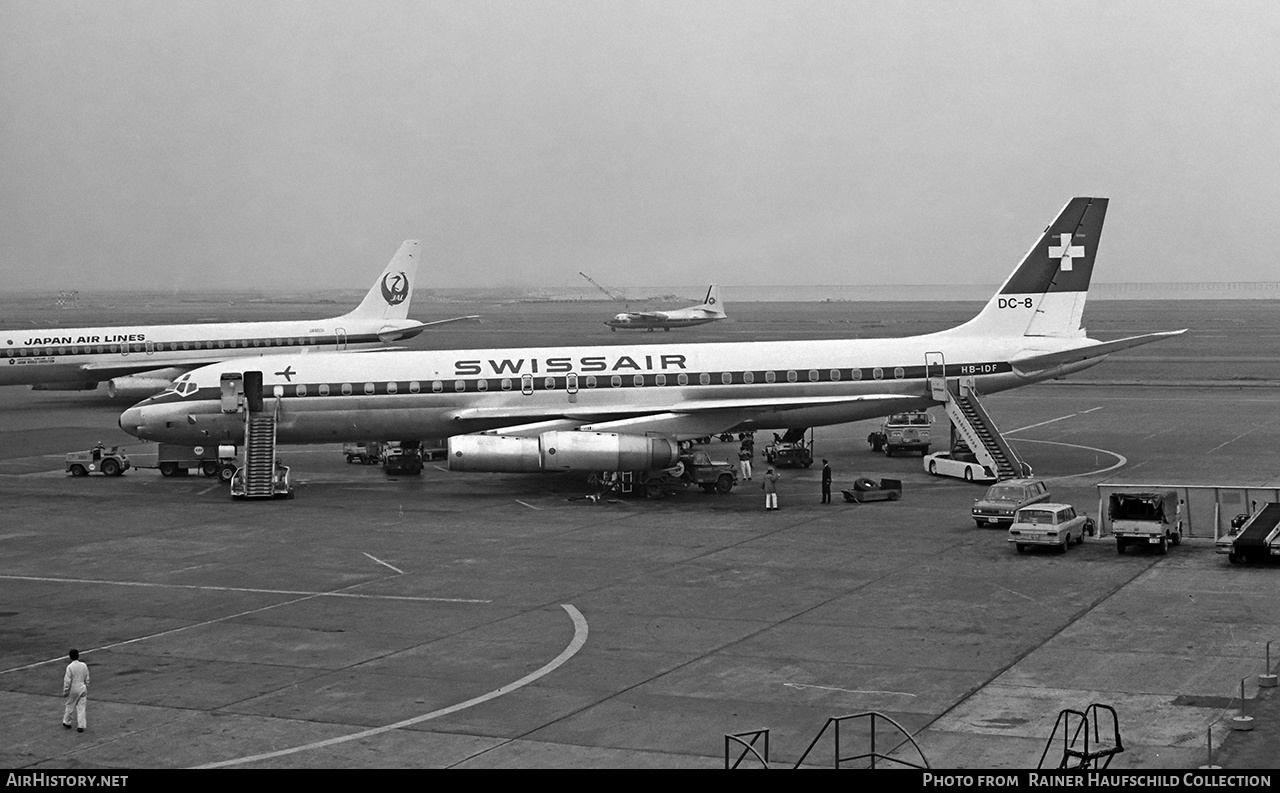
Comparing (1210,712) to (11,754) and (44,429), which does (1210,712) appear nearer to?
(11,754)

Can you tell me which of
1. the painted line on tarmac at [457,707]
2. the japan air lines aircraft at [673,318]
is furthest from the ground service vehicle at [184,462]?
the japan air lines aircraft at [673,318]

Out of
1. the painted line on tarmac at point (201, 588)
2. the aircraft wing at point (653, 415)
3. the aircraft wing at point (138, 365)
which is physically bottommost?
the painted line on tarmac at point (201, 588)

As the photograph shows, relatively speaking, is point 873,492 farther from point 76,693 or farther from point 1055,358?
point 76,693

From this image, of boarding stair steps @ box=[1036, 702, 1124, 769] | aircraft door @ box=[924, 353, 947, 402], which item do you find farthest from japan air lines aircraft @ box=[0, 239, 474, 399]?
boarding stair steps @ box=[1036, 702, 1124, 769]

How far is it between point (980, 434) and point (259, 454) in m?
25.8

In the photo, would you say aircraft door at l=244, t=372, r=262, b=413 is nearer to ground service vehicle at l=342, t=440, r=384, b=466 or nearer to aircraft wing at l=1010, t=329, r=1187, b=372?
ground service vehicle at l=342, t=440, r=384, b=466

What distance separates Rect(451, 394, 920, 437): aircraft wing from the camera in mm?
49125

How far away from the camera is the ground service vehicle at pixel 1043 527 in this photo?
3528 centimetres

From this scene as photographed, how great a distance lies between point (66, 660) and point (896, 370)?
33.5 meters

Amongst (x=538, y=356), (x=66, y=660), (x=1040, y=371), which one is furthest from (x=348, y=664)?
(x=1040, y=371)

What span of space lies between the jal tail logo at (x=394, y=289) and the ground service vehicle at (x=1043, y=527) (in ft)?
196

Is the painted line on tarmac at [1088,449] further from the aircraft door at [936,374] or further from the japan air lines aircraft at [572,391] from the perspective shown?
the aircraft door at [936,374]

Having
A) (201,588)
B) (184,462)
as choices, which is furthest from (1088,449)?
(201,588)

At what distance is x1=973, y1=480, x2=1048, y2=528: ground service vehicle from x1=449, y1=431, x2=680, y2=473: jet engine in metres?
11.5
